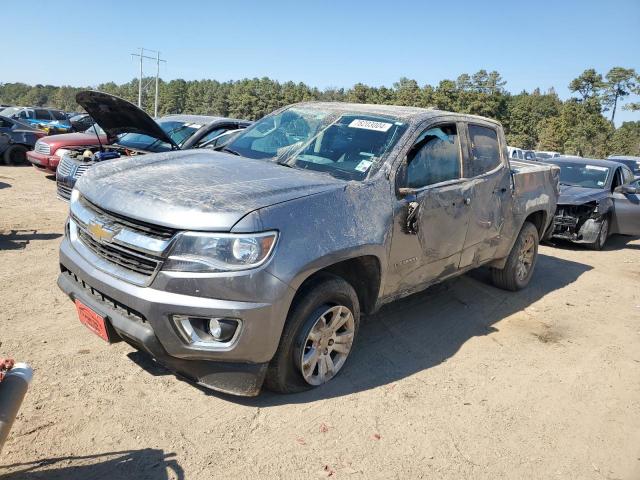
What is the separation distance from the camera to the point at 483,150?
4922 mm

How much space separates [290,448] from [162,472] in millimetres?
697

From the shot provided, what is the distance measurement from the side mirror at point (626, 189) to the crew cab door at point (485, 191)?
554cm

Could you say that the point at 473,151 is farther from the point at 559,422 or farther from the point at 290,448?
the point at 290,448

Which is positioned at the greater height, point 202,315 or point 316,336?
point 202,315

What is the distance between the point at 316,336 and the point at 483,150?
273cm

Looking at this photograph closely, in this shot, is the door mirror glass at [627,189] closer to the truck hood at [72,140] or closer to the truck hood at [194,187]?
the truck hood at [194,187]

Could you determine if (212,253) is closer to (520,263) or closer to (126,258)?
(126,258)

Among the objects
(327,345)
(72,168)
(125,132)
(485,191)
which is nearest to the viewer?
(327,345)

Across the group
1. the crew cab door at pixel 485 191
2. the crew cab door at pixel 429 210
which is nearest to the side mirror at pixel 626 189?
the crew cab door at pixel 485 191

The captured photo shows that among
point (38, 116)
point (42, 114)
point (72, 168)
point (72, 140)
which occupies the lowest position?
point (72, 168)

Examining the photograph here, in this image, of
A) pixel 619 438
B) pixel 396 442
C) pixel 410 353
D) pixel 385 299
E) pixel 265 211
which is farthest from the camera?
pixel 410 353

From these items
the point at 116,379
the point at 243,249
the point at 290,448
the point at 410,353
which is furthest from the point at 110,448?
the point at 410,353

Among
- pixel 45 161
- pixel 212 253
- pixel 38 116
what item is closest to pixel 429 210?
pixel 212 253

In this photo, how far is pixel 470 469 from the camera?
288cm
